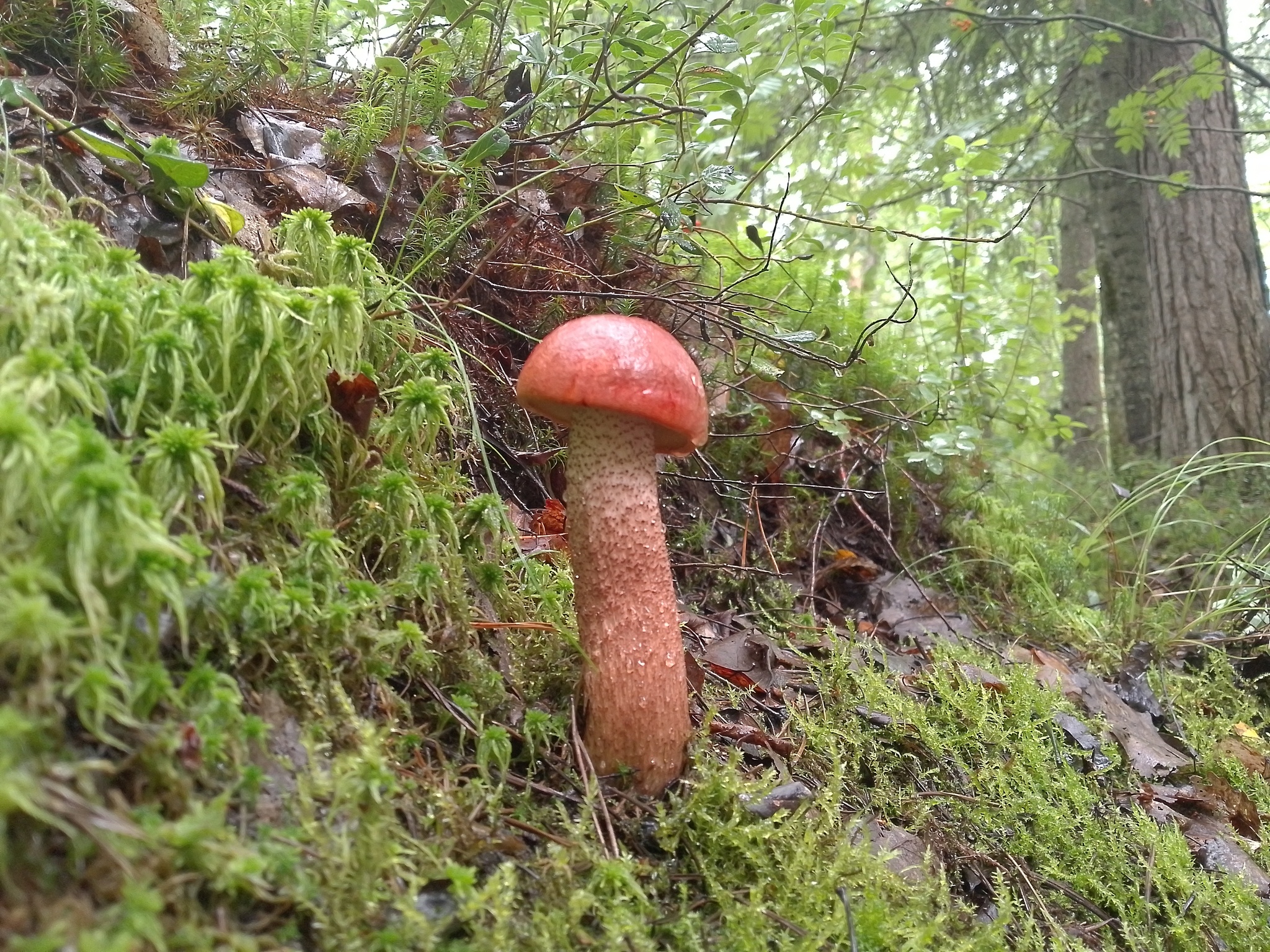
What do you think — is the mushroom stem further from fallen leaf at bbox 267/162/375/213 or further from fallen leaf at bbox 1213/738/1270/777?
fallen leaf at bbox 1213/738/1270/777

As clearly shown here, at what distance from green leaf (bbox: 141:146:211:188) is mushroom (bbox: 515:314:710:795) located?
3.47 ft

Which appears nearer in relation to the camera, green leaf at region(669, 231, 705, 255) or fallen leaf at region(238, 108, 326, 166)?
fallen leaf at region(238, 108, 326, 166)

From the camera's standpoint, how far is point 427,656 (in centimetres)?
167

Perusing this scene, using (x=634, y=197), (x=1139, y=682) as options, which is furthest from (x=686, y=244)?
(x=1139, y=682)

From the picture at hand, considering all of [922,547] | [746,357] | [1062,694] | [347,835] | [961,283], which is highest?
[961,283]

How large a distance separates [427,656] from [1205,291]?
6.27m

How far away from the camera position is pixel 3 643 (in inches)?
37.8

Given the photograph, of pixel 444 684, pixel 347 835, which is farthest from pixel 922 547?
pixel 347 835

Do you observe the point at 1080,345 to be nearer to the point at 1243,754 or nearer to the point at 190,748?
the point at 1243,754

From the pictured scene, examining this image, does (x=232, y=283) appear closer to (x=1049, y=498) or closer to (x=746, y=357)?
(x=746, y=357)

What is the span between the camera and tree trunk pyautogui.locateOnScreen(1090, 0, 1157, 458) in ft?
20.6

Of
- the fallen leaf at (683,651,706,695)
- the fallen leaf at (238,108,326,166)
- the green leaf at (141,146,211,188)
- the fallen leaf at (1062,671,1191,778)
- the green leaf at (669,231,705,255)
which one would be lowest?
the fallen leaf at (1062,671,1191,778)

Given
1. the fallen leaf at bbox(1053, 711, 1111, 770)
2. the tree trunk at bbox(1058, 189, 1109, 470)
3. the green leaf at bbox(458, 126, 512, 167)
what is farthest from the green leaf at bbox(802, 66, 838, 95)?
the tree trunk at bbox(1058, 189, 1109, 470)

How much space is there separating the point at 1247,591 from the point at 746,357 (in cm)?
261
